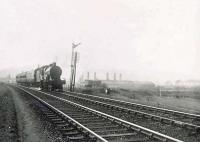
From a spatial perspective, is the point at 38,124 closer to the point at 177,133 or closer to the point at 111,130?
the point at 111,130

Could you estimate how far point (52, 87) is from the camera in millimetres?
36062

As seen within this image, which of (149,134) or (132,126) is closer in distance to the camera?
(149,134)

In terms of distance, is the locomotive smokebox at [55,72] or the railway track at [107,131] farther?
the locomotive smokebox at [55,72]

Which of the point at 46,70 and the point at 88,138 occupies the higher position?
the point at 46,70

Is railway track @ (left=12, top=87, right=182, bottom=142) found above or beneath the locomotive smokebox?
beneath

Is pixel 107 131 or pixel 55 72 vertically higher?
pixel 55 72

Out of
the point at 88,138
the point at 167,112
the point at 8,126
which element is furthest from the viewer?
the point at 167,112

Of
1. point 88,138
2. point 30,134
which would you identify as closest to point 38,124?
point 30,134

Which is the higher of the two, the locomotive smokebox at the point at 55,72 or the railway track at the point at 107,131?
the locomotive smokebox at the point at 55,72

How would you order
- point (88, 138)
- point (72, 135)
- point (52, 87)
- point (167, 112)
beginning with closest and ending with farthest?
1. point (88, 138)
2. point (72, 135)
3. point (167, 112)
4. point (52, 87)

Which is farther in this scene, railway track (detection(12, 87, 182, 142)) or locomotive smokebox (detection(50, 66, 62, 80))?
locomotive smokebox (detection(50, 66, 62, 80))

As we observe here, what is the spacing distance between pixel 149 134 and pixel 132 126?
4.32ft

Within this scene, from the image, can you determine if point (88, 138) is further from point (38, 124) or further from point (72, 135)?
point (38, 124)

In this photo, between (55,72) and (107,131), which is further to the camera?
(55,72)
